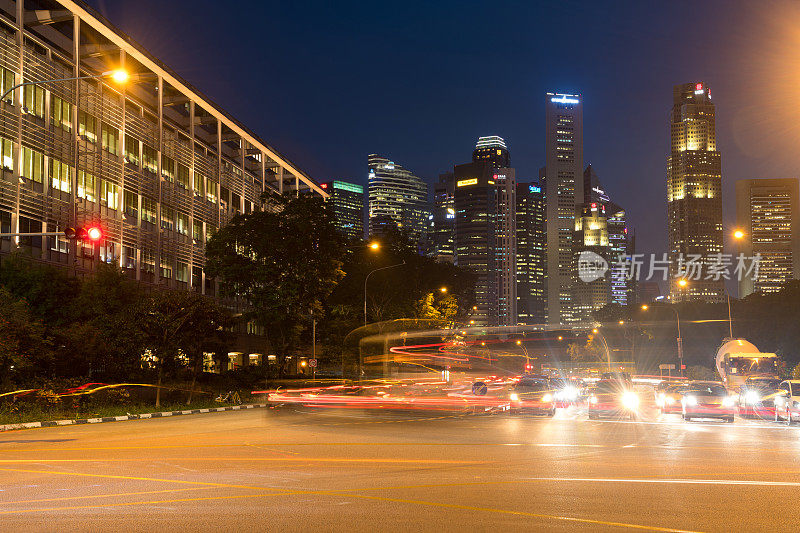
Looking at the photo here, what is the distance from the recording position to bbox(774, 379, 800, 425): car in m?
27.7

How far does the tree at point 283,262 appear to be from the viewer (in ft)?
175

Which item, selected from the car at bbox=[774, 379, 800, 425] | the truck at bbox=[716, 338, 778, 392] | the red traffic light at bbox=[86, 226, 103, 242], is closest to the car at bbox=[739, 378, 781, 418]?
the car at bbox=[774, 379, 800, 425]

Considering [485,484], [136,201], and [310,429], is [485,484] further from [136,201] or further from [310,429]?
[136,201]

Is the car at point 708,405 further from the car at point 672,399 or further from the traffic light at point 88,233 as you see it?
the traffic light at point 88,233

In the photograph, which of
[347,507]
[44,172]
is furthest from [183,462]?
[44,172]

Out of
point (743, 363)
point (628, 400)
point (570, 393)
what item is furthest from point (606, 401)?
point (743, 363)

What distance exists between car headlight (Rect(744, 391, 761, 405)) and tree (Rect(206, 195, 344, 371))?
96.2 feet

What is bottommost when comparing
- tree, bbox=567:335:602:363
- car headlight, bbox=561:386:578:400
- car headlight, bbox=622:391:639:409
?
tree, bbox=567:335:602:363

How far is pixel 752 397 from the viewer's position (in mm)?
34625

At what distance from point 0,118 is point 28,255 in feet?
23.6

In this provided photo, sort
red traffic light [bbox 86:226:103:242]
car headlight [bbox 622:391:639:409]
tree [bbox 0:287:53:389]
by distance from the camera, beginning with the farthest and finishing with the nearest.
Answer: car headlight [bbox 622:391:639:409], tree [bbox 0:287:53:389], red traffic light [bbox 86:226:103:242]

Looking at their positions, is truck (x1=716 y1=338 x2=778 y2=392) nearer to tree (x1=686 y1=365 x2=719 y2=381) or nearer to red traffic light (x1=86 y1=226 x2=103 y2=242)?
tree (x1=686 y1=365 x2=719 y2=381)

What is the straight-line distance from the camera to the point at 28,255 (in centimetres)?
3919

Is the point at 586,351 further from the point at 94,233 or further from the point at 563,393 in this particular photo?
the point at 94,233
